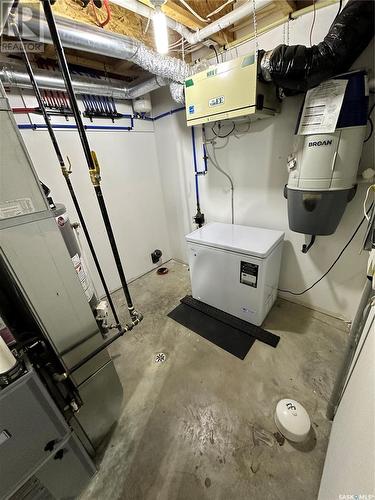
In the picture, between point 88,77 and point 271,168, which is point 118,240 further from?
point 271,168

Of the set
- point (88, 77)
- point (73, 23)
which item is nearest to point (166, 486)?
point (73, 23)

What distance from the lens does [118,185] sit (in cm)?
244

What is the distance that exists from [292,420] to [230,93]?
6.97 ft

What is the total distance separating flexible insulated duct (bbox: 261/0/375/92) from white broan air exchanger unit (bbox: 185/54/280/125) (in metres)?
0.11

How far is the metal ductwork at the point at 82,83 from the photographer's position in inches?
58.9

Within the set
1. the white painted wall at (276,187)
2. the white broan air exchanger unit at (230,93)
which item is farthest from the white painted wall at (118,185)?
the white broan air exchanger unit at (230,93)

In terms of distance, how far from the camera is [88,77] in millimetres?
1848

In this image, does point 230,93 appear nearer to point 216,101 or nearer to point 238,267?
point 216,101

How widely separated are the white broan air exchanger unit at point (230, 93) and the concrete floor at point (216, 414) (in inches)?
71.4

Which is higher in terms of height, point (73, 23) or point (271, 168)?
point (73, 23)

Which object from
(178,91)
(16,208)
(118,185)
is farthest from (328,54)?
(118,185)

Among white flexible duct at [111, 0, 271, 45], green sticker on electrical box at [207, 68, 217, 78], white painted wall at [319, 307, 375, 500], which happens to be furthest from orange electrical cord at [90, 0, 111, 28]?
white painted wall at [319, 307, 375, 500]

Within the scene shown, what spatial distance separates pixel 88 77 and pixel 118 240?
5.39 feet

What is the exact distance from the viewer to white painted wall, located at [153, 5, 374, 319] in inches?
60.2
